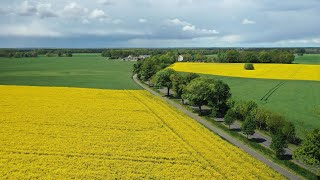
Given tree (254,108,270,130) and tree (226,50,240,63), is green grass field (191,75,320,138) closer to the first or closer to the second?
tree (254,108,270,130)

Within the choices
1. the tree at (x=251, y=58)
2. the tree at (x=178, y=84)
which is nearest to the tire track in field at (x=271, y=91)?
the tree at (x=178, y=84)

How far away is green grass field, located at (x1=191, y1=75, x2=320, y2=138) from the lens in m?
53.5

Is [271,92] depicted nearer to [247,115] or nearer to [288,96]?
[288,96]

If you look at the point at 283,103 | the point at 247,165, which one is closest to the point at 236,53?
the point at 283,103

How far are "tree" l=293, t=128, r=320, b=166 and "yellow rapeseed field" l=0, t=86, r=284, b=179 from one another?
11.9ft

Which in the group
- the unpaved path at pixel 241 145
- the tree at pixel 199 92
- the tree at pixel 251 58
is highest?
the tree at pixel 251 58

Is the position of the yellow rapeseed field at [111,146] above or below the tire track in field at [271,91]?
below

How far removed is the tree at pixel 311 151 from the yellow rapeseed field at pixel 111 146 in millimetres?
3622

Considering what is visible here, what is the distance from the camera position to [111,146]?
3691 centimetres

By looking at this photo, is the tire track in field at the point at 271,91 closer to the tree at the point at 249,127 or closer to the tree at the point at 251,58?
the tree at the point at 249,127

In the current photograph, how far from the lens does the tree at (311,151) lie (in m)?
33.0

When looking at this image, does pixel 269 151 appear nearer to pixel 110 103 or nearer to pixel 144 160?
pixel 144 160

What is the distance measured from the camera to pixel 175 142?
39281 mm

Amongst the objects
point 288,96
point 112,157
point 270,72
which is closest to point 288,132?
point 112,157
